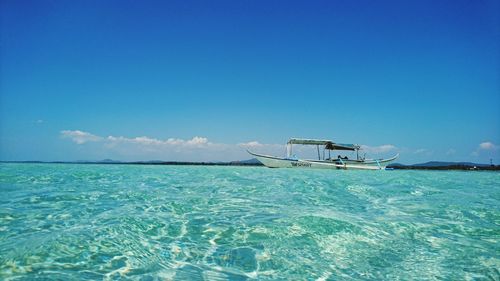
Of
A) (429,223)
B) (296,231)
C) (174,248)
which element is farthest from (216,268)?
(429,223)

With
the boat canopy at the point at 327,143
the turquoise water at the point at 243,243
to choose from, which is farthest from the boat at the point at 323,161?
the turquoise water at the point at 243,243

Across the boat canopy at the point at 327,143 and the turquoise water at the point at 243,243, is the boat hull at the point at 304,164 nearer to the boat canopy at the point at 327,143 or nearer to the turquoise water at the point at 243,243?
the boat canopy at the point at 327,143

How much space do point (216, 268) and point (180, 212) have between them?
3.35 meters

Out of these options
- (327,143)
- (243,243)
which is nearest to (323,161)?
(327,143)

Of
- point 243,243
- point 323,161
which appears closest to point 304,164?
point 323,161

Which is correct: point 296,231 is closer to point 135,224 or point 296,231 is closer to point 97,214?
point 135,224

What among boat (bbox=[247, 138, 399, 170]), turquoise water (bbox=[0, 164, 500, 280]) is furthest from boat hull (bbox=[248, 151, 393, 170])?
turquoise water (bbox=[0, 164, 500, 280])

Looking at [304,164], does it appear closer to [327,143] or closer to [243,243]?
[327,143]

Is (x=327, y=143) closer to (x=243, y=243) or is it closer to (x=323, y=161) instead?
(x=323, y=161)

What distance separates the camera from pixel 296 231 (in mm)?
5004

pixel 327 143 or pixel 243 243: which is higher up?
pixel 327 143

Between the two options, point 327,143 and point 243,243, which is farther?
point 327,143

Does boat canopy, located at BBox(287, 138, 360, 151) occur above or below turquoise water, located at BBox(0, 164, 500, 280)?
above

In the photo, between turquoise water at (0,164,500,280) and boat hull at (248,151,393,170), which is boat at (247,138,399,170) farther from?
turquoise water at (0,164,500,280)
